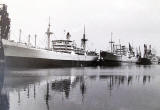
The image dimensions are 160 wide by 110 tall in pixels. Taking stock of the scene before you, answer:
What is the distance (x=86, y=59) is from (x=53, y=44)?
1566 cm

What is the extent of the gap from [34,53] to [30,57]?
1316 millimetres

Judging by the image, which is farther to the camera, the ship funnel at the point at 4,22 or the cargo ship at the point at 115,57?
the cargo ship at the point at 115,57

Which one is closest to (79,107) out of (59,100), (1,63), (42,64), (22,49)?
(59,100)

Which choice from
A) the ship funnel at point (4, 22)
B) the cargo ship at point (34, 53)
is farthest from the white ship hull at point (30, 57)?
the ship funnel at point (4, 22)

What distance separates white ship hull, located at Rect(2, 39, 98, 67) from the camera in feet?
146

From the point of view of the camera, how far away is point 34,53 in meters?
51.1

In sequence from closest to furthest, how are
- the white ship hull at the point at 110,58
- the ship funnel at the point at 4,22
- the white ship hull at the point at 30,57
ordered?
the white ship hull at the point at 30,57 → the ship funnel at the point at 4,22 → the white ship hull at the point at 110,58

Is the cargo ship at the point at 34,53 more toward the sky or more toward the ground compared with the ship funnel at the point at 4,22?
more toward the ground

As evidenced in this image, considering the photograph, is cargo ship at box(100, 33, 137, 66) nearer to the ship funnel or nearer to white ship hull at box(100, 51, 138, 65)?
white ship hull at box(100, 51, 138, 65)

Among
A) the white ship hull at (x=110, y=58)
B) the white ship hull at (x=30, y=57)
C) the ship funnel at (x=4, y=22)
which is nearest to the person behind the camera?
the white ship hull at (x=30, y=57)

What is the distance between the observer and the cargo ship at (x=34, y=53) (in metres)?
44.7

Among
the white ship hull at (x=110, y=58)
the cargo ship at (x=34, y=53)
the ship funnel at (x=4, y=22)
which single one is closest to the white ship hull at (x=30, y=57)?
the cargo ship at (x=34, y=53)

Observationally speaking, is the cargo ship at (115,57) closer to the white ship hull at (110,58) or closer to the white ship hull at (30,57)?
the white ship hull at (110,58)

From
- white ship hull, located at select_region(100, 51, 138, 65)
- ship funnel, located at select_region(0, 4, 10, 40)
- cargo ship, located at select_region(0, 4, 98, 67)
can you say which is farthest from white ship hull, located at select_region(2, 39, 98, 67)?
white ship hull, located at select_region(100, 51, 138, 65)
